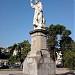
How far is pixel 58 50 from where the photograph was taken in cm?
6625

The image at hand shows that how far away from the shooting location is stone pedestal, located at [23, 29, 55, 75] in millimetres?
15609

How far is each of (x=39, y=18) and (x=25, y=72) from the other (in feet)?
14.4

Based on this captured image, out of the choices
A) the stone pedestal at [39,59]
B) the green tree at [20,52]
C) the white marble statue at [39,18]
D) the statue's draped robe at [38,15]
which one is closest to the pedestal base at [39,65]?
the stone pedestal at [39,59]

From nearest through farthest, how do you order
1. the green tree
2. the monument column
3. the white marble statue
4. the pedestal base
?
the pedestal base → the monument column → the white marble statue → the green tree

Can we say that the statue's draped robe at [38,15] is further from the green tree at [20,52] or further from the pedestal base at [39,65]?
the green tree at [20,52]

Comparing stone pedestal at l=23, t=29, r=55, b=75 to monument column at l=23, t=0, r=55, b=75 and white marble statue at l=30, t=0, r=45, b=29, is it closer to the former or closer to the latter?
monument column at l=23, t=0, r=55, b=75

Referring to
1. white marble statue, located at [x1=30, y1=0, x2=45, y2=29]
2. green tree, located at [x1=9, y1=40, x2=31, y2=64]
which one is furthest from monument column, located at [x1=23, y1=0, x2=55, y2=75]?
green tree, located at [x1=9, y1=40, x2=31, y2=64]

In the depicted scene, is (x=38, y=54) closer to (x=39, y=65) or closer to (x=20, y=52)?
(x=39, y=65)

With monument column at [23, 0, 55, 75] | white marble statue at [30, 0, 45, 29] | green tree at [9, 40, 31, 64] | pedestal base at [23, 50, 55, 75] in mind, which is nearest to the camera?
pedestal base at [23, 50, 55, 75]

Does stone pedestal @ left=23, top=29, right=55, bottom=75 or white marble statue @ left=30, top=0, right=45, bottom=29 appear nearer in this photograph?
stone pedestal @ left=23, top=29, right=55, bottom=75

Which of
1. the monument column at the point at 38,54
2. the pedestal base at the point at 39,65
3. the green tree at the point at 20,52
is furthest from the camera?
the green tree at the point at 20,52

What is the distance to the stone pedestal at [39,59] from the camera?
1561 cm

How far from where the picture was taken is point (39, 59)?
15.7 m

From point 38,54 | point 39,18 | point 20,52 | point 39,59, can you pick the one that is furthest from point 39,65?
point 20,52
